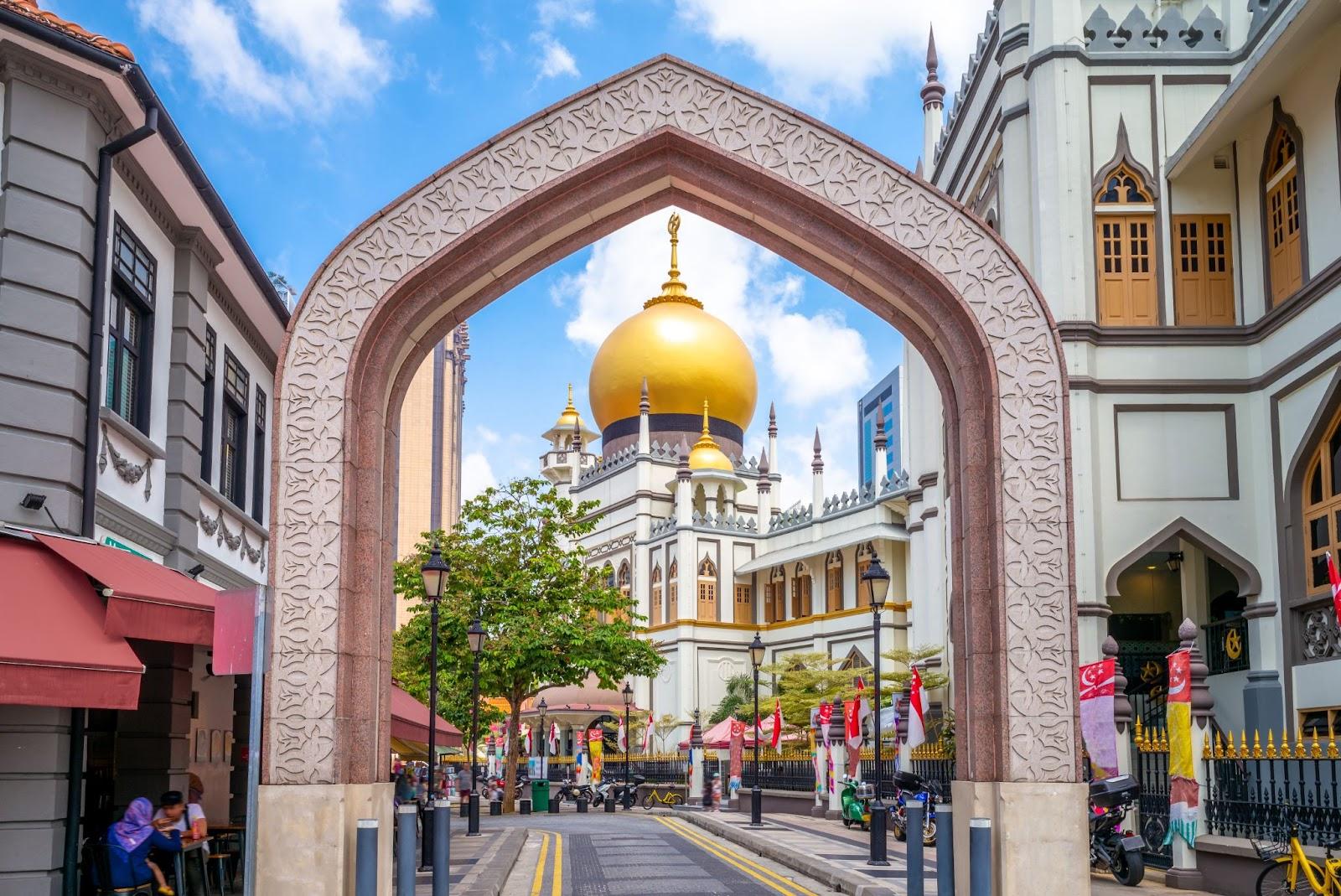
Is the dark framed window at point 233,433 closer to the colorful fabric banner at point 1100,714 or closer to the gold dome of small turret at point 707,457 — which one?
the colorful fabric banner at point 1100,714

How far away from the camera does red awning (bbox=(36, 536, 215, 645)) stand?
35.2 feet

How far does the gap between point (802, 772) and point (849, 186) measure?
26.1m

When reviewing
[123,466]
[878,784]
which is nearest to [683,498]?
[878,784]

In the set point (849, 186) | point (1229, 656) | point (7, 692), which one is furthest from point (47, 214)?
point (1229, 656)

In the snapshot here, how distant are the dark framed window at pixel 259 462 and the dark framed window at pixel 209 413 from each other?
2.99m

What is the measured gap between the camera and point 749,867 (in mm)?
19969

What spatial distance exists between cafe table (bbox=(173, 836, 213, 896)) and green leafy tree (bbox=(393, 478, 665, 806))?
23.0 meters

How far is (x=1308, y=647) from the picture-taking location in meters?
21.3

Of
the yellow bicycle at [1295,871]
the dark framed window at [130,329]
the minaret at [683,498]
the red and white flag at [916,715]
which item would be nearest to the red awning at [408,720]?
the dark framed window at [130,329]

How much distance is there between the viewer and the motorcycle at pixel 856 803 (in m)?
28.1

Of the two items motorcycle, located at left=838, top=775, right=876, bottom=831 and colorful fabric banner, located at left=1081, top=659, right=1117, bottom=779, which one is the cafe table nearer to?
colorful fabric banner, located at left=1081, top=659, right=1117, bottom=779

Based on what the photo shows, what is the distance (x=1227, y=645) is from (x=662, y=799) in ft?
75.3

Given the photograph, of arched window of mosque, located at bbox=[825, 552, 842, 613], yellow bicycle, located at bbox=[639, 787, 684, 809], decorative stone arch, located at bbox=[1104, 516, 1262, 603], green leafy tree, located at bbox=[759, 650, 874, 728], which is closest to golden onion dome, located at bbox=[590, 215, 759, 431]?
arched window of mosque, located at bbox=[825, 552, 842, 613]

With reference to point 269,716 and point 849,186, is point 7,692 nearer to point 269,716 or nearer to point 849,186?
point 269,716
